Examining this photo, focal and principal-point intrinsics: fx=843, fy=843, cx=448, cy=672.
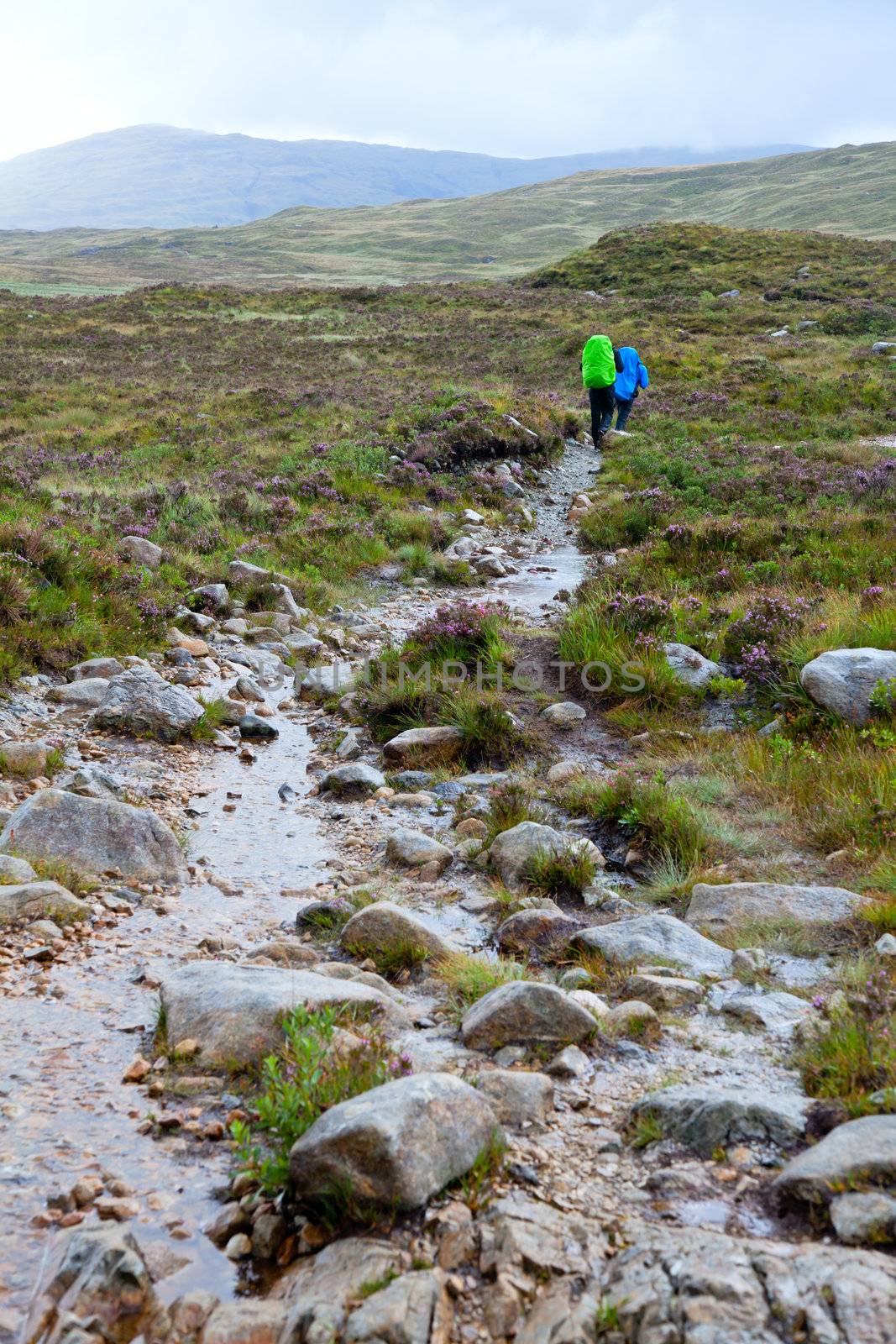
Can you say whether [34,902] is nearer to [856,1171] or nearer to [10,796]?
[10,796]

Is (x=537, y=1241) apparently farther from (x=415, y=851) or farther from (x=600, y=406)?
(x=600, y=406)

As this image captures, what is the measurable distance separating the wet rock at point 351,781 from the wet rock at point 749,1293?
14.8ft

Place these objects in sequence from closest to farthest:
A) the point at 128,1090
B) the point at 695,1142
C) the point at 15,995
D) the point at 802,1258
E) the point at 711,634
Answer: the point at 802,1258 < the point at 695,1142 < the point at 128,1090 < the point at 15,995 < the point at 711,634

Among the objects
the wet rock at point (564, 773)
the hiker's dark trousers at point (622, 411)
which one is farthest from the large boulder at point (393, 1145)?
the hiker's dark trousers at point (622, 411)

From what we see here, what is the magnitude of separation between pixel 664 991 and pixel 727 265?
2290 inches

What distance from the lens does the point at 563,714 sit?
7.55m

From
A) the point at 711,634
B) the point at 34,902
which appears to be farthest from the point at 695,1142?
the point at 711,634

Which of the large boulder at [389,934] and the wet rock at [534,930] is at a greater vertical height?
the large boulder at [389,934]

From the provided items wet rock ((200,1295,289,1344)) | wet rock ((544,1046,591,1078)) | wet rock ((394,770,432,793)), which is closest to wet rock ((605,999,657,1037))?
wet rock ((544,1046,591,1078))

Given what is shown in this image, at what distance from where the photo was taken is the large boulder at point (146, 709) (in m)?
7.11

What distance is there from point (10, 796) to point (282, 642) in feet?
15.1

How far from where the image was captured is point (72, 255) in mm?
136750

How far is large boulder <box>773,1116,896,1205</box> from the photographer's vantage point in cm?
234

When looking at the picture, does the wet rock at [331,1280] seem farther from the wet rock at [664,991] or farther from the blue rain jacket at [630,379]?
the blue rain jacket at [630,379]
